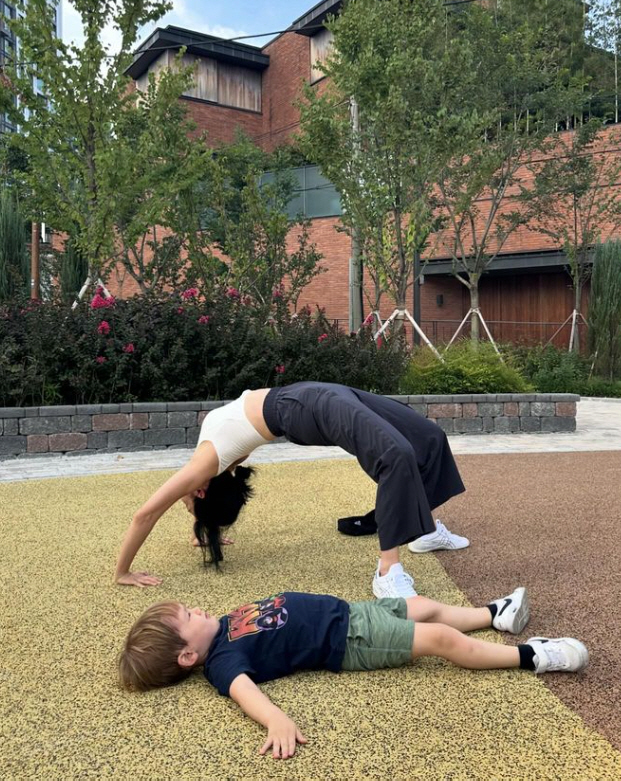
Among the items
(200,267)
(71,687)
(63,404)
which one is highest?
(200,267)

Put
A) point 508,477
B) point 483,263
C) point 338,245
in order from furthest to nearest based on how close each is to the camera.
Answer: point 338,245 < point 483,263 < point 508,477

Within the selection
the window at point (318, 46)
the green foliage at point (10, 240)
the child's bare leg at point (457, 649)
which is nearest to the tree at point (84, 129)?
the green foliage at point (10, 240)

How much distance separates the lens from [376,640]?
8.21 ft

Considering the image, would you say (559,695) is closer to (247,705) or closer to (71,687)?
(247,705)

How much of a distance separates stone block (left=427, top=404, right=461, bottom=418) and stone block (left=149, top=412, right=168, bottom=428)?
3.31m

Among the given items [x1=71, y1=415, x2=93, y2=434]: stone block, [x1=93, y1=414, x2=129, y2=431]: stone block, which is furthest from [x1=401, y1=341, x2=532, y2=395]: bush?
[x1=71, y1=415, x2=93, y2=434]: stone block

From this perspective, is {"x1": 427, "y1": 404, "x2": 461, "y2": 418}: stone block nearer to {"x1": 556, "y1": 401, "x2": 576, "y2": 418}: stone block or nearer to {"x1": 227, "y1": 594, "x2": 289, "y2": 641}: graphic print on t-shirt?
{"x1": 556, "y1": 401, "x2": 576, "y2": 418}: stone block

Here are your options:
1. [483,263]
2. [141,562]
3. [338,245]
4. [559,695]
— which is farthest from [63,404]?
[338,245]

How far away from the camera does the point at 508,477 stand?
6.13m

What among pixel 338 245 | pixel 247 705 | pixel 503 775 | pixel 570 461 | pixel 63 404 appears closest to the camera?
pixel 503 775

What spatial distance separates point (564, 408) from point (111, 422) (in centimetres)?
575

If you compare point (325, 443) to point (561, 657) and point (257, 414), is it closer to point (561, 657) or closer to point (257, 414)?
point (257, 414)

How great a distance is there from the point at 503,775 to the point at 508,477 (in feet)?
14.4

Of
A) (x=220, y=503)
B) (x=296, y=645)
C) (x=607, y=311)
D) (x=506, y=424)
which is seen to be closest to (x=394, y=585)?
(x=296, y=645)
